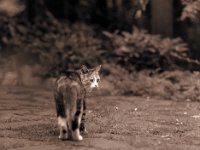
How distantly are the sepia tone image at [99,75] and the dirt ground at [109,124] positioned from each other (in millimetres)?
14

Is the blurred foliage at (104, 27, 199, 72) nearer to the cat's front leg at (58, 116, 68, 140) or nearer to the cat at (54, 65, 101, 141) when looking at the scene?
the cat at (54, 65, 101, 141)

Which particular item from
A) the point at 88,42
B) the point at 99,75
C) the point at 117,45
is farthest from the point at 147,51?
the point at 88,42

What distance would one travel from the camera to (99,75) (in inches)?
470

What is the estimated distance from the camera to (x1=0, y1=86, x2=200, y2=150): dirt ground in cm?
604

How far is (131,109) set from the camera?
8.90m

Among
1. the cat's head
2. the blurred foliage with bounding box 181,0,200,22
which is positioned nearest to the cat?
the cat's head

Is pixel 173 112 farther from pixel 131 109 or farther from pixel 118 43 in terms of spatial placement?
pixel 118 43

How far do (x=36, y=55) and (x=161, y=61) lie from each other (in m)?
3.32

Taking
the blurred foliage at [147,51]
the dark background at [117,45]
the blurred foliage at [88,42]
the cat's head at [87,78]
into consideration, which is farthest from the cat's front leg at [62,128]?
the blurred foliage at [147,51]

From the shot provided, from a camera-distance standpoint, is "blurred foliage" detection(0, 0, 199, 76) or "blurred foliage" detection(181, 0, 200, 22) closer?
"blurred foliage" detection(181, 0, 200, 22)

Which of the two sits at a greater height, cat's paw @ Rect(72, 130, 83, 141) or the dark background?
the dark background

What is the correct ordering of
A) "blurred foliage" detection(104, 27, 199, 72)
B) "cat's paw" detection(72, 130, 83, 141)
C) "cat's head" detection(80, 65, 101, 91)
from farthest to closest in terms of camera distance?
"blurred foliage" detection(104, 27, 199, 72) → "cat's head" detection(80, 65, 101, 91) → "cat's paw" detection(72, 130, 83, 141)

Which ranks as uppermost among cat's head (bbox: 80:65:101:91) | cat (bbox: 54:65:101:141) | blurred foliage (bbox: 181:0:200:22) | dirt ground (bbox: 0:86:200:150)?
blurred foliage (bbox: 181:0:200:22)

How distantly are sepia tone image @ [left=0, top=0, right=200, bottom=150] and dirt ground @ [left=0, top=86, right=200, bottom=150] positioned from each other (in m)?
0.01
